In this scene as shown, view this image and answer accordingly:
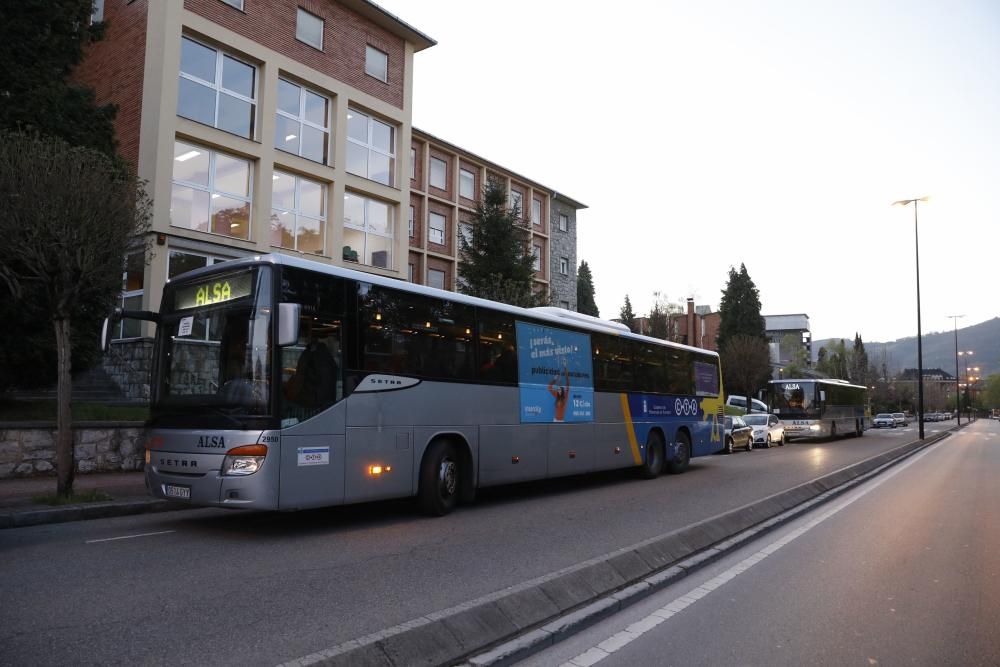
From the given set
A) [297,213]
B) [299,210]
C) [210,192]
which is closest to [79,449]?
[210,192]

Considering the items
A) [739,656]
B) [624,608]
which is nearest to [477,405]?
[624,608]

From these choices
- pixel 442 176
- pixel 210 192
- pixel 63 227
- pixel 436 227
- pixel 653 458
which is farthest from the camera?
pixel 442 176

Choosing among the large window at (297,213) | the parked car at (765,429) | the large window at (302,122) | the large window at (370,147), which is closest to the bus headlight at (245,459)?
the large window at (297,213)

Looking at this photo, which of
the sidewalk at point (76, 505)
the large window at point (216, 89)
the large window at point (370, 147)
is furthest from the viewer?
the large window at point (370, 147)

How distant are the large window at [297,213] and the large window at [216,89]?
1.87 metres

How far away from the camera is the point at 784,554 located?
739cm

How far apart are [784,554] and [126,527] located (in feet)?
24.5

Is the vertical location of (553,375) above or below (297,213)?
below

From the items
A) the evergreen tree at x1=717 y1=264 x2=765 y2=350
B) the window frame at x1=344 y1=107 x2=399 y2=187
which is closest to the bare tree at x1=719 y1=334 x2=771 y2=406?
the evergreen tree at x1=717 y1=264 x2=765 y2=350

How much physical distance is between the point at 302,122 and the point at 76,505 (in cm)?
1557

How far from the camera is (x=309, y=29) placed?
2216cm

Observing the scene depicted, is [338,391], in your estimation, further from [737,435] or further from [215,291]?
[737,435]

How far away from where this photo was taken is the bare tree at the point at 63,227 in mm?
8953

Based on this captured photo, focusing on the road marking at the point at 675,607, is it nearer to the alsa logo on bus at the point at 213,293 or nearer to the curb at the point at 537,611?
the curb at the point at 537,611
